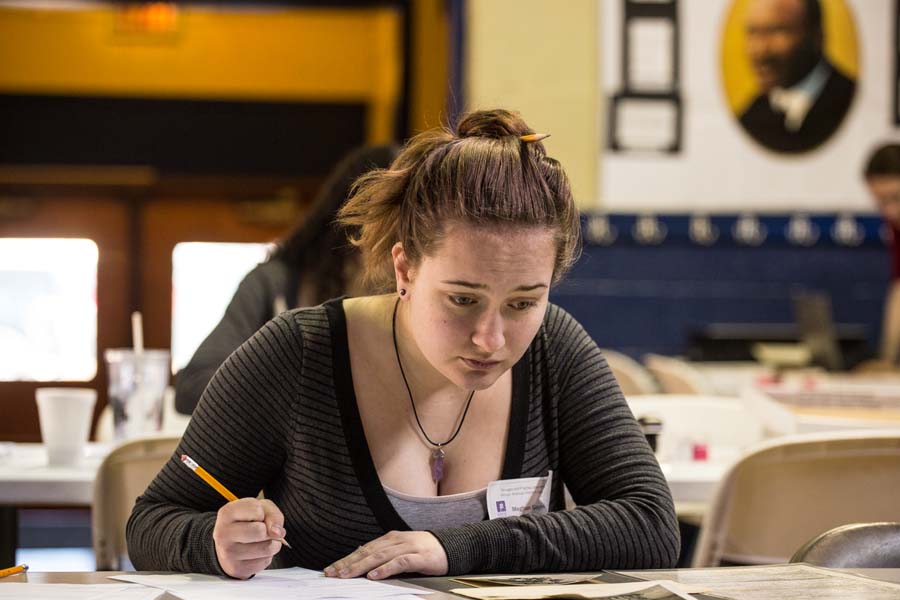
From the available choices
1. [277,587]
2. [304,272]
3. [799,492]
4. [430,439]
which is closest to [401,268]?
[430,439]

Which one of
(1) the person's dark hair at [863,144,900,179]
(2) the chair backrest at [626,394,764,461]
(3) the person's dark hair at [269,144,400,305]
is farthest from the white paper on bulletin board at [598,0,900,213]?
(3) the person's dark hair at [269,144,400,305]

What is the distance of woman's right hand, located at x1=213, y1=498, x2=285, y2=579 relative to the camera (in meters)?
1.57

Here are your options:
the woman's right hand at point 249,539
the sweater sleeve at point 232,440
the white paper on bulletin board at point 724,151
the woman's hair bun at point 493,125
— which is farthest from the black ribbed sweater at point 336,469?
the white paper on bulletin board at point 724,151

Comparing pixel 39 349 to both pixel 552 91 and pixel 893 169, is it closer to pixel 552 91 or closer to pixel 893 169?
pixel 552 91

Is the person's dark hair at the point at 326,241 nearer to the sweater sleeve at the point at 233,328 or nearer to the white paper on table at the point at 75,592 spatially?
the sweater sleeve at the point at 233,328

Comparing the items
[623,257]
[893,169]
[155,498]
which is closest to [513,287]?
[155,498]

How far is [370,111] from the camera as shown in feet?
30.0

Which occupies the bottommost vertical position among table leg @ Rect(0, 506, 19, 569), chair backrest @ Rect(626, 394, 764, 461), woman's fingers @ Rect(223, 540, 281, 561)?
table leg @ Rect(0, 506, 19, 569)

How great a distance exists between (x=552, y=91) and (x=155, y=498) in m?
5.12

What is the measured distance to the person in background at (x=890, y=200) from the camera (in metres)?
5.82

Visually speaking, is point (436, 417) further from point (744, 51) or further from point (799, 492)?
point (744, 51)

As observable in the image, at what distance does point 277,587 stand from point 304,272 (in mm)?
1935

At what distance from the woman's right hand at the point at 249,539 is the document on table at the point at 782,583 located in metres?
0.45

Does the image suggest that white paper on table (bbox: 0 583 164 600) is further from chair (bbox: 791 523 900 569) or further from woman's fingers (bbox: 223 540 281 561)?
chair (bbox: 791 523 900 569)
